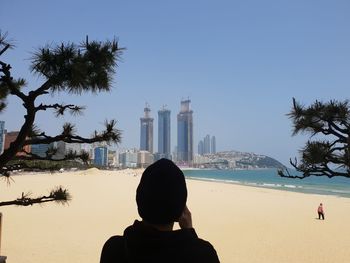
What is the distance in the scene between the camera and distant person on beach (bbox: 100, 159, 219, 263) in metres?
1.22

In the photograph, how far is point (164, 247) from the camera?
1.22 metres

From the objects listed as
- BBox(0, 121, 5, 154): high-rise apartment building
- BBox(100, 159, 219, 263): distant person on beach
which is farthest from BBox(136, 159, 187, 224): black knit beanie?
BBox(0, 121, 5, 154): high-rise apartment building

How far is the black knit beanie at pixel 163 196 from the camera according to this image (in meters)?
1.28

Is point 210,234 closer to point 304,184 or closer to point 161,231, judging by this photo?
point 161,231

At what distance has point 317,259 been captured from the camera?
9.67 metres

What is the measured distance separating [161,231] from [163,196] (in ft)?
0.40

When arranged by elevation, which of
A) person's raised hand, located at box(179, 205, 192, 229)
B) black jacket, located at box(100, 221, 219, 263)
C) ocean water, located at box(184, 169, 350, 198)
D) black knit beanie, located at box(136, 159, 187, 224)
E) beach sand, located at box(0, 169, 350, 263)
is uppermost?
black knit beanie, located at box(136, 159, 187, 224)

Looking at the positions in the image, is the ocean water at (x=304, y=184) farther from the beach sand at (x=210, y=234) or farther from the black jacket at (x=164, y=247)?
the black jacket at (x=164, y=247)

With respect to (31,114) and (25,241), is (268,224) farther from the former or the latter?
(31,114)

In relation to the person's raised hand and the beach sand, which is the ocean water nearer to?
the beach sand

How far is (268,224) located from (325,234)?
109 inches

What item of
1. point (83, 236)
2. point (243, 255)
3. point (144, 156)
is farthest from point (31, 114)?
point (144, 156)

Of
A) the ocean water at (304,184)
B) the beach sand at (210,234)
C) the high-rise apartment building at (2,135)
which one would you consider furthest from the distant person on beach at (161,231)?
the ocean water at (304,184)

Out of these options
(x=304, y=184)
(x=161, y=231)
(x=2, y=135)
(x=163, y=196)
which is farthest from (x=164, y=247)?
(x=304, y=184)
